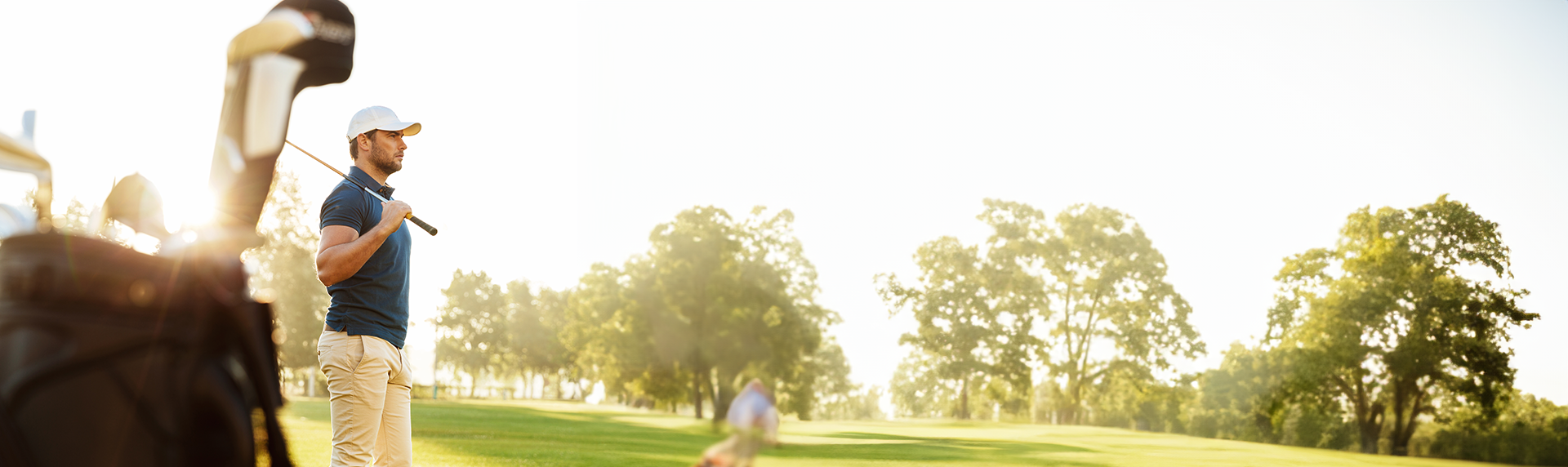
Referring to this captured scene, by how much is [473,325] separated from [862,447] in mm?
72290

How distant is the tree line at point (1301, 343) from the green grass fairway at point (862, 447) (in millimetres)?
2951

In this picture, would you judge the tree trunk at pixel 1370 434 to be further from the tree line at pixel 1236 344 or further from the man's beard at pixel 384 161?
the man's beard at pixel 384 161

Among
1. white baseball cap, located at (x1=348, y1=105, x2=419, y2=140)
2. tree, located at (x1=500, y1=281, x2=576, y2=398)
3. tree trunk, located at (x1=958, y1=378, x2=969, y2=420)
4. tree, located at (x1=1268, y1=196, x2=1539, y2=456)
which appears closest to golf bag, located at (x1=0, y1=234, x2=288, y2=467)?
white baseball cap, located at (x1=348, y1=105, x2=419, y2=140)

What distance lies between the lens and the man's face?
155 inches

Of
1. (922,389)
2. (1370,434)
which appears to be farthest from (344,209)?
(1370,434)

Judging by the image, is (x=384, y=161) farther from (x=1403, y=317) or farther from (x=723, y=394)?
(x=1403, y=317)

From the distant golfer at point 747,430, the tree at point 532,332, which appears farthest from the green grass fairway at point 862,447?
the tree at point 532,332

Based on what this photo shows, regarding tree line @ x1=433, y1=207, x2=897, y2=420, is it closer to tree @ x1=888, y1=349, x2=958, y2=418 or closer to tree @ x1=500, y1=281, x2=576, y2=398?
tree @ x1=888, y1=349, x2=958, y2=418

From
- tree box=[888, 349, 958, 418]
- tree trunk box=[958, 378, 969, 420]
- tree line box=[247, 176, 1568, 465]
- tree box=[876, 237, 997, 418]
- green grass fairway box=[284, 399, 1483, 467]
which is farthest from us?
tree trunk box=[958, 378, 969, 420]

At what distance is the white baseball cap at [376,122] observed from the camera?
152 inches

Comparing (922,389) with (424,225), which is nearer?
(424,225)

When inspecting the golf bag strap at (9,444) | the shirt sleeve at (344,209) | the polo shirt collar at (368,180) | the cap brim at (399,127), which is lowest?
the golf bag strap at (9,444)

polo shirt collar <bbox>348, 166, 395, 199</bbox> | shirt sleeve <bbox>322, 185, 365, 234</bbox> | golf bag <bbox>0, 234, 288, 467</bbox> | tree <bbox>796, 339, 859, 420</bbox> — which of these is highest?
polo shirt collar <bbox>348, 166, 395, 199</bbox>

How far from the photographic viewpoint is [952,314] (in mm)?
23062
